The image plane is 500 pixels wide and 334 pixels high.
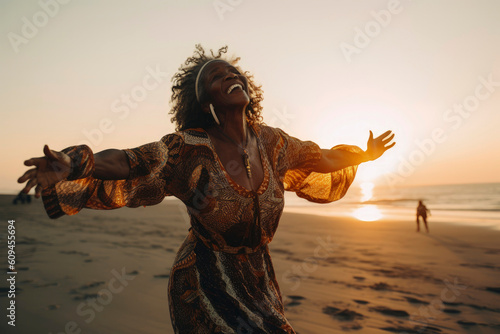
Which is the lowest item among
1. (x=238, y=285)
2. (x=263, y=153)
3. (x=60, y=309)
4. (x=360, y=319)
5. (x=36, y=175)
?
(x=60, y=309)

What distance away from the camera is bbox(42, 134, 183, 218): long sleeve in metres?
2.12

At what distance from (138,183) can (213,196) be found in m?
0.40

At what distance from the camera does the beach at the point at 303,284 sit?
16.7ft

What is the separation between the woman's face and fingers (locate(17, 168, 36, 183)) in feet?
3.72

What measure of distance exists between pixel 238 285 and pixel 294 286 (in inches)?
192

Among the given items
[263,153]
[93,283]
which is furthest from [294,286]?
[263,153]

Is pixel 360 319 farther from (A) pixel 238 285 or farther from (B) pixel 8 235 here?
(B) pixel 8 235

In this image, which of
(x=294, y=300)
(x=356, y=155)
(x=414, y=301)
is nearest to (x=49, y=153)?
(x=356, y=155)

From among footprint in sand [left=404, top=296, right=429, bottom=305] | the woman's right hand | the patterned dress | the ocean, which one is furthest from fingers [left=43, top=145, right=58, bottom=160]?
the ocean

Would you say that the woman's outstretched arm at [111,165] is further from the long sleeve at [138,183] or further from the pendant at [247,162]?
→ the pendant at [247,162]

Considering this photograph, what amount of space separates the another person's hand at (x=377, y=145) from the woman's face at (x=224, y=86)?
1.20m

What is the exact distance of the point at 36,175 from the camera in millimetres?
1704

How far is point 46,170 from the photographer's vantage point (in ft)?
5.69

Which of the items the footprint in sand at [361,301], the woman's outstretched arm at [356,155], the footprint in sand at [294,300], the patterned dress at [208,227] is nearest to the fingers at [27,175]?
the patterned dress at [208,227]
